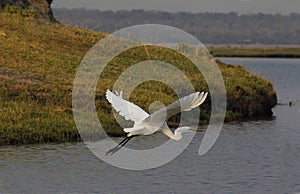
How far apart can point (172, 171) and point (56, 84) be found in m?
8.97

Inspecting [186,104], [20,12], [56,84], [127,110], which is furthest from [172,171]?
[20,12]

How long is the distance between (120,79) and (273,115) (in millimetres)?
6026

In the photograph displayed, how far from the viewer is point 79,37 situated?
37.6m

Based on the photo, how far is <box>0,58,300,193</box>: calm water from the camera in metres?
17.1

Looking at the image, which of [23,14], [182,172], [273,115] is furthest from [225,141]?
[23,14]

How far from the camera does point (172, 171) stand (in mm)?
19094

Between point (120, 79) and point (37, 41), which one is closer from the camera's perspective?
point (120, 79)

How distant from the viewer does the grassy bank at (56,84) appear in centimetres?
2267

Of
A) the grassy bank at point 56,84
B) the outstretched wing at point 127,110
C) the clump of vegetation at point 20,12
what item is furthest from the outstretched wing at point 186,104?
the clump of vegetation at point 20,12

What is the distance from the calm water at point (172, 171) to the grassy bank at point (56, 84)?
1.14 meters

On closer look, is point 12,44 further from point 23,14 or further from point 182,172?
point 182,172

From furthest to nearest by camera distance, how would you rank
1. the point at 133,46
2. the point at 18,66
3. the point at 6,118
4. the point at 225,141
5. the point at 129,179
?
1. the point at 133,46
2. the point at 18,66
3. the point at 225,141
4. the point at 6,118
5. the point at 129,179

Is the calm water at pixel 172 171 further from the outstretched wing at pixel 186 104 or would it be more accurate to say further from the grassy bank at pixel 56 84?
the outstretched wing at pixel 186 104

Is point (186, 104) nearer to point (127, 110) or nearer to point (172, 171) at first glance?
point (127, 110)
